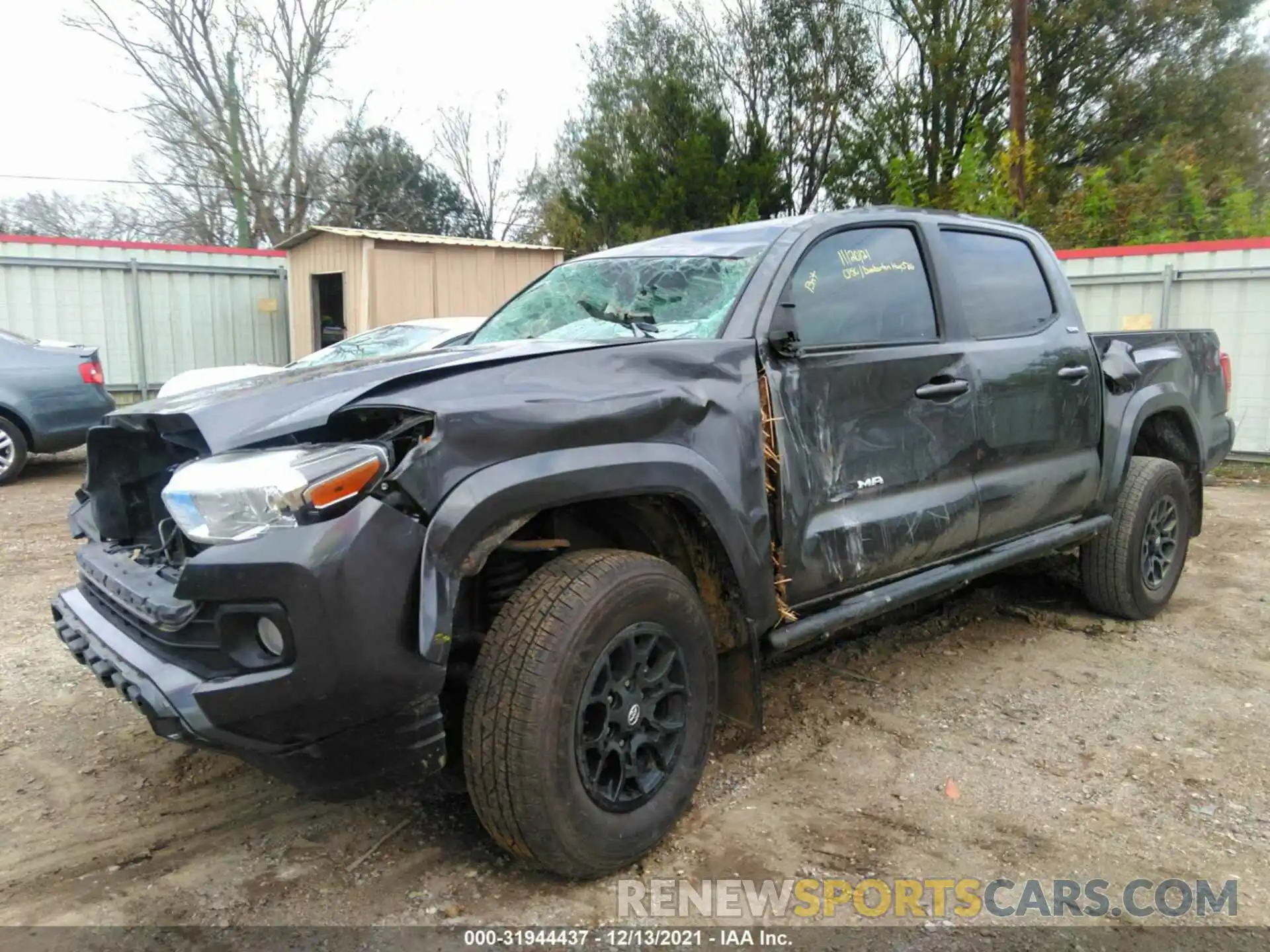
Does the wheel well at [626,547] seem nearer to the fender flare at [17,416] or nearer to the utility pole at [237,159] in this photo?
the fender flare at [17,416]

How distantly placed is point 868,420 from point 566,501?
1302 mm

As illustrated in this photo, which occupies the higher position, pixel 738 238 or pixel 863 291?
pixel 738 238

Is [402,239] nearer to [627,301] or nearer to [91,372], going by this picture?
[91,372]

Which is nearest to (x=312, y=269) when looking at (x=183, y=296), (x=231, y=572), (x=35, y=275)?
(x=183, y=296)

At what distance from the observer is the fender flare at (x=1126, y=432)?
14.8ft

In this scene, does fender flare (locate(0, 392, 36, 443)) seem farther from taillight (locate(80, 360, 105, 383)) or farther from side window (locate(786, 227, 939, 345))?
side window (locate(786, 227, 939, 345))

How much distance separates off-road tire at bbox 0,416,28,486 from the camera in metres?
8.77

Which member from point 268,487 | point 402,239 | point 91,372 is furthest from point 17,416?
point 268,487

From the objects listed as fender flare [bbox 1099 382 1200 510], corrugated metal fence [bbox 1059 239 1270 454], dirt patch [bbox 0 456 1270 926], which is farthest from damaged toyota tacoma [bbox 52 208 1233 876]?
corrugated metal fence [bbox 1059 239 1270 454]

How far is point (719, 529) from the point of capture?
2.78 metres

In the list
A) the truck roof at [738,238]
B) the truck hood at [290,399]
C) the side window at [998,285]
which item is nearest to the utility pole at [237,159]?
the truck roof at [738,238]

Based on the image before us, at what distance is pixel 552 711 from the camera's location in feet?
7.67

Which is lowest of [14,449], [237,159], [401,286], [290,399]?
[14,449]

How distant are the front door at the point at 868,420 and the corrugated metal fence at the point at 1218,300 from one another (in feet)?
25.6
